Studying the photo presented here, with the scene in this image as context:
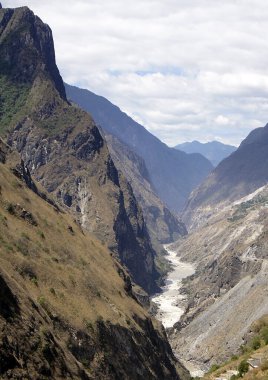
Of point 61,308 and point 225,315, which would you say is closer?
point 61,308

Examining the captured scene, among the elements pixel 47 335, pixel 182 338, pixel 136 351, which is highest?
pixel 47 335

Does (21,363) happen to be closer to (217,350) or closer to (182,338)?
(217,350)

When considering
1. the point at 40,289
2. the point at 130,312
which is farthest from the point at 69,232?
the point at 40,289

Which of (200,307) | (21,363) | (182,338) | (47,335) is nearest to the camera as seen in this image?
(21,363)

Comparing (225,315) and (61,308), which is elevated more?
(61,308)

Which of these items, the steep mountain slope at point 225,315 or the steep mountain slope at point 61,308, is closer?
the steep mountain slope at point 61,308

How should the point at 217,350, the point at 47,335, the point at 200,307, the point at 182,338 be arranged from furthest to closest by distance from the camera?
the point at 200,307 < the point at 182,338 < the point at 217,350 < the point at 47,335

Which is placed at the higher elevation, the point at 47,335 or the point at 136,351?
the point at 47,335

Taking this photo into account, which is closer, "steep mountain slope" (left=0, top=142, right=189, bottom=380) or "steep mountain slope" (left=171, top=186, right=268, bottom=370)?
"steep mountain slope" (left=0, top=142, right=189, bottom=380)
